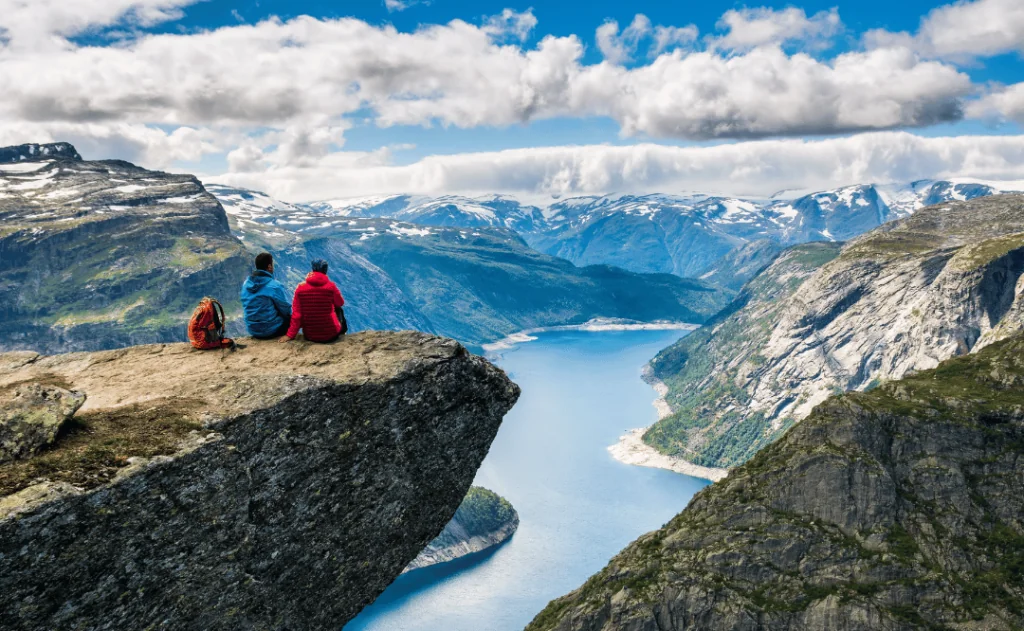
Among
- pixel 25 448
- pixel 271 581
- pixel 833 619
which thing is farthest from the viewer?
pixel 833 619

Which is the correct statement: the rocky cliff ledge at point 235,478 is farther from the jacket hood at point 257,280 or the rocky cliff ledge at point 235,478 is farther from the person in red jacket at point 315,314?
the jacket hood at point 257,280

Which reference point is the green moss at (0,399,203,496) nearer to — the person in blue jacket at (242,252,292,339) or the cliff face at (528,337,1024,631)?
the person in blue jacket at (242,252,292,339)

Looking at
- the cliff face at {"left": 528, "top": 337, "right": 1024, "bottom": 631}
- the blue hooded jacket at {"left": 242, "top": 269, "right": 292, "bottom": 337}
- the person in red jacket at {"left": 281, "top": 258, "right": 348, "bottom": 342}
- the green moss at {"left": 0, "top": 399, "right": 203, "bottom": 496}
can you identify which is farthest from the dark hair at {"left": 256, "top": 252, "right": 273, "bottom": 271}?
the cliff face at {"left": 528, "top": 337, "right": 1024, "bottom": 631}

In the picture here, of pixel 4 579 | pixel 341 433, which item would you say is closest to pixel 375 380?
pixel 341 433

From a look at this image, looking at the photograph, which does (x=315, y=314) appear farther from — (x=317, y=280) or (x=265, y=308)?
(x=265, y=308)

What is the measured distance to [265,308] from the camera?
71.9 feet

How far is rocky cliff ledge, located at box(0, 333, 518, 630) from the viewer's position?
1359 centimetres

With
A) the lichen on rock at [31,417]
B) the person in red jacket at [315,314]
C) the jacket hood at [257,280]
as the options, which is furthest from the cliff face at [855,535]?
the lichen on rock at [31,417]

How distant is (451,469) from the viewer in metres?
21.4

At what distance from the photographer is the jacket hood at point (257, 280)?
72.5ft

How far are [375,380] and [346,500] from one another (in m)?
3.18

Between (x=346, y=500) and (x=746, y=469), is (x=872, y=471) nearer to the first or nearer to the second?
(x=746, y=469)

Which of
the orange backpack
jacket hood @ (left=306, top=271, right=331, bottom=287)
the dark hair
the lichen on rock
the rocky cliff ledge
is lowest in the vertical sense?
the rocky cliff ledge

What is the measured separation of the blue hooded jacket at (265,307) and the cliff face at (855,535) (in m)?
123
